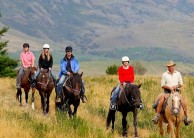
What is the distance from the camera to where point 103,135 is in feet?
36.1

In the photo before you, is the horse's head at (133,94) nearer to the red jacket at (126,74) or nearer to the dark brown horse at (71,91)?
the red jacket at (126,74)

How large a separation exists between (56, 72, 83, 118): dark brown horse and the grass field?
770 mm

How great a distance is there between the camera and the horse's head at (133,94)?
45.5 feet

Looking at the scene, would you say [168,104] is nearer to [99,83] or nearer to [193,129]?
[193,129]

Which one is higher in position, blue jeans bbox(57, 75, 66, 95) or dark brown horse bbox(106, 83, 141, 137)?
blue jeans bbox(57, 75, 66, 95)

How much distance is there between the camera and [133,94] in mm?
13992

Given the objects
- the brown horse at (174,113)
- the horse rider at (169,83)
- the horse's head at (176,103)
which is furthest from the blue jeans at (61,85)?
the horse's head at (176,103)

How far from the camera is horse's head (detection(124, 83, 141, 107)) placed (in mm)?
13859

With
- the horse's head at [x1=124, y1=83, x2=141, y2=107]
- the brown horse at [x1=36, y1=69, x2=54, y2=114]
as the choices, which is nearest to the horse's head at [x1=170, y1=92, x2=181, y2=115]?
the horse's head at [x1=124, y1=83, x2=141, y2=107]

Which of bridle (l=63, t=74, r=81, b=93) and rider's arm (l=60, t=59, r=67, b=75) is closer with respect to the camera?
bridle (l=63, t=74, r=81, b=93)

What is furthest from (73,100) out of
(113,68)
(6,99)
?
(113,68)

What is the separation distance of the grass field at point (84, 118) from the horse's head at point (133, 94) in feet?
4.14

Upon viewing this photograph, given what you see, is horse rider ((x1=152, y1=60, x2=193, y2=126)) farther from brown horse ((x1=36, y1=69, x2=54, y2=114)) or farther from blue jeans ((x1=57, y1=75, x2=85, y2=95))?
brown horse ((x1=36, y1=69, x2=54, y2=114))

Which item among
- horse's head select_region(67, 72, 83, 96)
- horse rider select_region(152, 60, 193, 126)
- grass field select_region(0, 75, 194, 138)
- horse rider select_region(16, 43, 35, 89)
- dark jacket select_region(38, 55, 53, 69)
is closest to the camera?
grass field select_region(0, 75, 194, 138)
